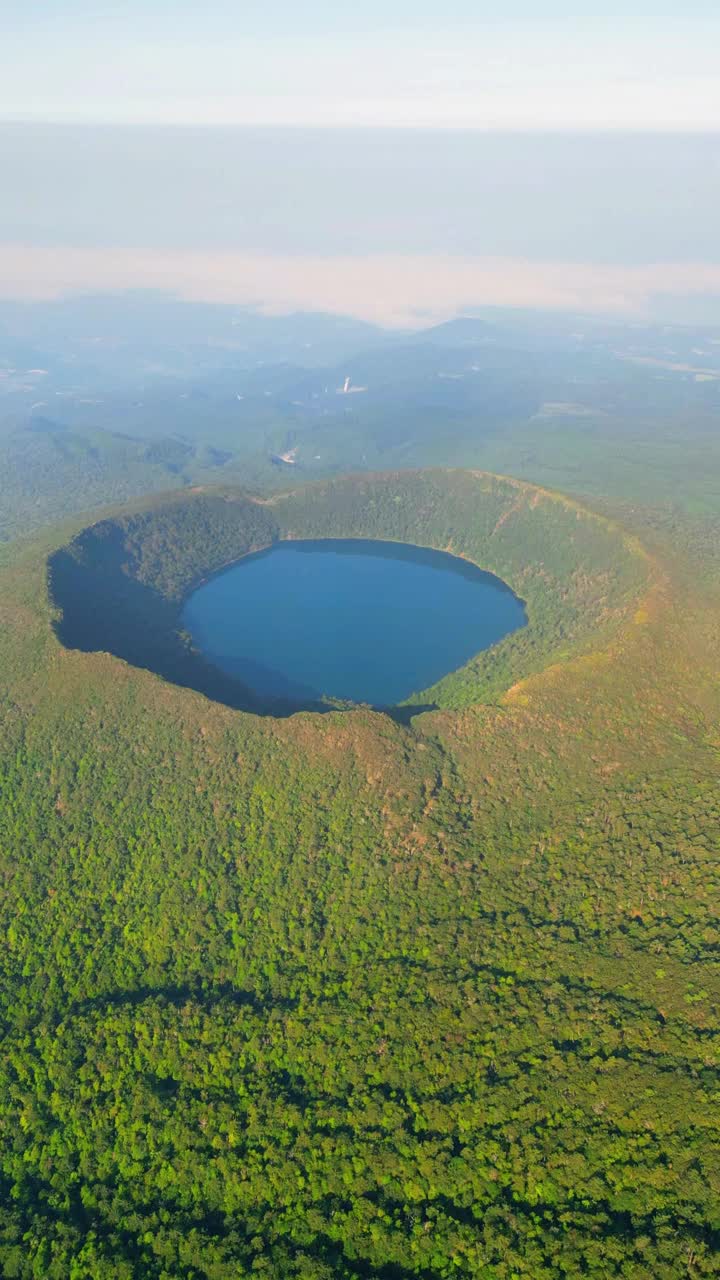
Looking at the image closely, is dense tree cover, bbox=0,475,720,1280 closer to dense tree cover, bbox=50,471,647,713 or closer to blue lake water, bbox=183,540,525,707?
dense tree cover, bbox=50,471,647,713

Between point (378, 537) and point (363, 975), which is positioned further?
point (378, 537)

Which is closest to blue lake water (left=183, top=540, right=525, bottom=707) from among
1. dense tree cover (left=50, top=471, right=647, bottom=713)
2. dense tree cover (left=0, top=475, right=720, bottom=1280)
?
dense tree cover (left=50, top=471, right=647, bottom=713)

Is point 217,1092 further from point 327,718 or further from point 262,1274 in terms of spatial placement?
point 327,718

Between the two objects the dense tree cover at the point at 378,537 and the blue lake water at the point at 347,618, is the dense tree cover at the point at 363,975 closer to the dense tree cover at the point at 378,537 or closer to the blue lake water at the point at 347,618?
the dense tree cover at the point at 378,537

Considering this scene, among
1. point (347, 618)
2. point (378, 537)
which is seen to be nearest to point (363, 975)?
point (347, 618)

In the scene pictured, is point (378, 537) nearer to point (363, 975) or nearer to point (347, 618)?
point (347, 618)

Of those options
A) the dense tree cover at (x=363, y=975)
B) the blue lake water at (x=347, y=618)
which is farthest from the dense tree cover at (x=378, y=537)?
the dense tree cover at (x=363, y=975)

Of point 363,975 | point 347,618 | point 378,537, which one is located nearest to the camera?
point 363,975
